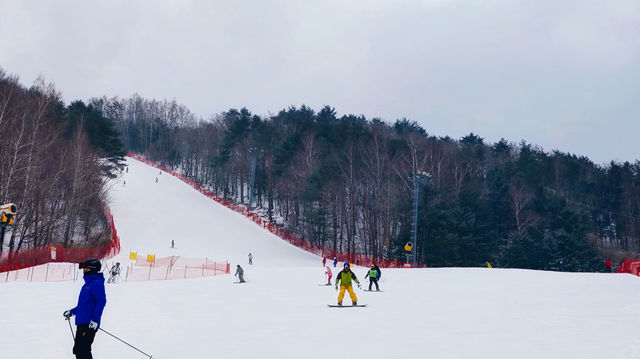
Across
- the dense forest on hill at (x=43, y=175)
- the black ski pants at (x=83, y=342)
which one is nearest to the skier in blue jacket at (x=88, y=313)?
the black ski pants at (x=83, y=342)

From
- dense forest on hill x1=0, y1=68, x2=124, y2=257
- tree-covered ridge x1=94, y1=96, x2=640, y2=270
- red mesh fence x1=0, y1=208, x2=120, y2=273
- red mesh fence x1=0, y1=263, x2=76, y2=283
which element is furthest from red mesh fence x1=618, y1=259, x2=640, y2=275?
dense forest on hill x1=0, y1=68, x2=124, y2=257

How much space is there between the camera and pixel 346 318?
1570 cm

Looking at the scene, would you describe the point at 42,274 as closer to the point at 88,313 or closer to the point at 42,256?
the point at 42,256

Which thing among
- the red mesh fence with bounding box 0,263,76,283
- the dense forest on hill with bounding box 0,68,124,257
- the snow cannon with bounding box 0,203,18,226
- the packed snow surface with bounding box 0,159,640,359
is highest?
the dense forest on hill with bounding box 0,68,124,257

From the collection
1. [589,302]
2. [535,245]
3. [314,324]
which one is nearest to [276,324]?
[314,324]

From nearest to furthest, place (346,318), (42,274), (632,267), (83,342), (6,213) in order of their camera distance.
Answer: (83,342) < (346,318) < (6,213) < (42,274) < (632,267)

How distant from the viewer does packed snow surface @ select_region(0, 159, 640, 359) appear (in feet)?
36.0

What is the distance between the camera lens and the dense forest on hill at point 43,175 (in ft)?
128

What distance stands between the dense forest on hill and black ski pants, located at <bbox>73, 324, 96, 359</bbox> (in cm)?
3120

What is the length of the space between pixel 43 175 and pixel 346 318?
42530 mm

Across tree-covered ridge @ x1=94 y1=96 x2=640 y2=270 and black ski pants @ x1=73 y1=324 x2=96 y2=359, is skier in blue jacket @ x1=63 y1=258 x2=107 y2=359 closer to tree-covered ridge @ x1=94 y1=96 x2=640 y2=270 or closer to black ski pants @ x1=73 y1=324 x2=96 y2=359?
black ski pants @ x1=73 y1=324 x2=96 y2=359

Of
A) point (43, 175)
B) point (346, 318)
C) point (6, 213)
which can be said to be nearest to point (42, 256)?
point (6, 213)

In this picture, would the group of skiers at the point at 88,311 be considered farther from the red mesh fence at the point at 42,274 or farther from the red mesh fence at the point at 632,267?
the red mesh fence at the point at 632,267

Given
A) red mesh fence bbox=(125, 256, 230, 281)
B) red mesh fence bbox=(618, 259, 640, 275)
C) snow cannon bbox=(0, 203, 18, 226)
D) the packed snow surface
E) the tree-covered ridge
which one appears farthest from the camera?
the tree-covered ridge
